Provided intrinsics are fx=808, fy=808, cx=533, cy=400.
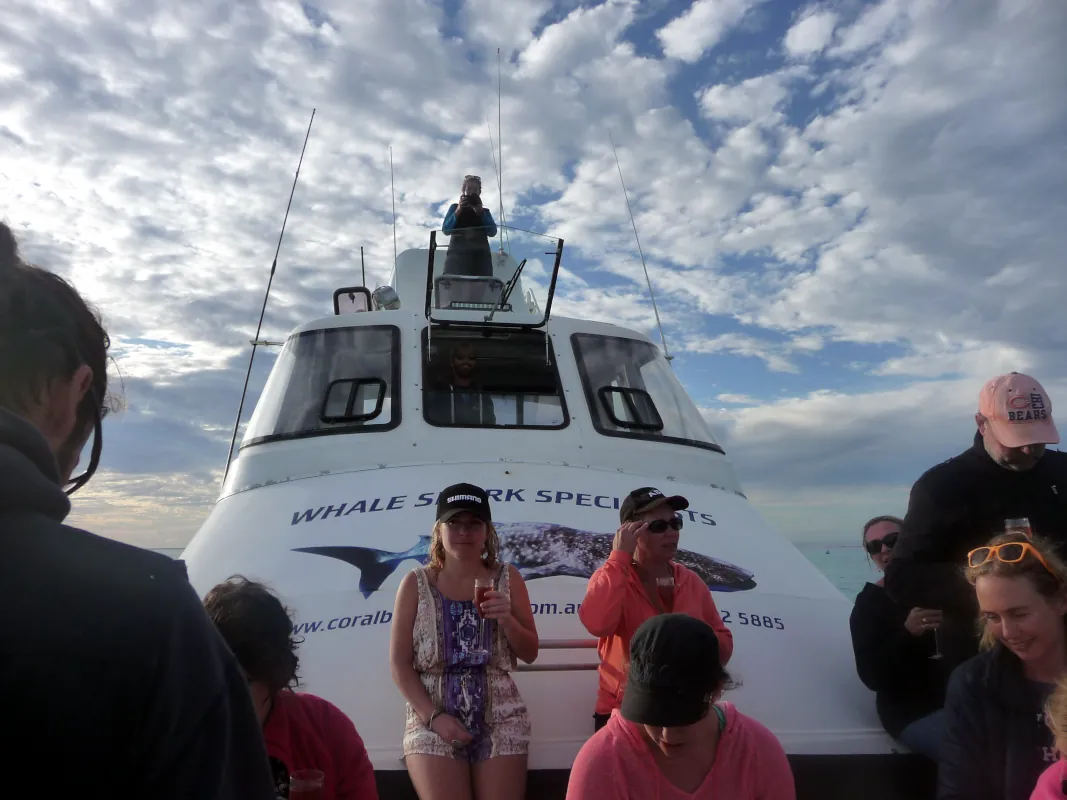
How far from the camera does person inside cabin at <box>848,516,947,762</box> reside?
2971 mm

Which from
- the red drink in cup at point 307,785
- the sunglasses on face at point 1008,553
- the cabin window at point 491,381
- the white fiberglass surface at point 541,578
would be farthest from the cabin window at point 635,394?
the red drink in cup at point 307,785

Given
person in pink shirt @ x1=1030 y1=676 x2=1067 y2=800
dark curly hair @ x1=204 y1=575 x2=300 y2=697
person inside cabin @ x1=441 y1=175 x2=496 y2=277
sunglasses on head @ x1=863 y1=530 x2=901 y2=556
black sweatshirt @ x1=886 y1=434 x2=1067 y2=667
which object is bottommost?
person in pink shirt @ x1=1030 y1=676 x2=1067 y2=800

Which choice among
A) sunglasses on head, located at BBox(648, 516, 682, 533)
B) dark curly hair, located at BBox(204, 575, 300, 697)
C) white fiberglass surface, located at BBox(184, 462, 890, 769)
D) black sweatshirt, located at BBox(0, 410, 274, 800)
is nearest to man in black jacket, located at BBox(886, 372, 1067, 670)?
white fiberglass surface, located at BBox(184, 462, 890, 769)

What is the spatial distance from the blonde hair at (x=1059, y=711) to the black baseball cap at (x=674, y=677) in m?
0.86

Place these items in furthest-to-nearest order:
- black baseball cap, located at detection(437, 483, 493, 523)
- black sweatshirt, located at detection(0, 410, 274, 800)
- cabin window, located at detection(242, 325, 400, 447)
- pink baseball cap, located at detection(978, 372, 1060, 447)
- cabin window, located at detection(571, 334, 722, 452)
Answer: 1. cabin window, located at detection(571, 334, 722, 452)
2. cabin window, located at detection(242, 325, 400, 447)
3. black baseball cap, located at detection(437, 483, 493, 523)
4. pink baseball cap, located at detection(978, 372, 1060, 447)
5. black sweatshirt, located at detection(0, 410, 274, 800)

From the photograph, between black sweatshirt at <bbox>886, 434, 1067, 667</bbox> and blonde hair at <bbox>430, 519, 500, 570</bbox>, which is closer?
black sweatshirt at <bbox>886, 434, 1067, 667</bbox>

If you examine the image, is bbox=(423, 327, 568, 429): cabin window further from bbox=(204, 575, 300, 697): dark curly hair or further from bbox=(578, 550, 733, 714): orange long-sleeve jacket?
bbox=(204, 575, 300, 697): dark curly hair

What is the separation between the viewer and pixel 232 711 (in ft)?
3.26

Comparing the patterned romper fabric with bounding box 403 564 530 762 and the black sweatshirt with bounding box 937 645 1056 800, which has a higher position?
the patterned romper fabric with bounding box 403 564 530 762

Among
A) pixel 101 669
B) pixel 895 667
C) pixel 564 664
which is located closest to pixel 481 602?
pixel 564 664

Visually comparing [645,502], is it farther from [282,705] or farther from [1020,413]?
[282,705]

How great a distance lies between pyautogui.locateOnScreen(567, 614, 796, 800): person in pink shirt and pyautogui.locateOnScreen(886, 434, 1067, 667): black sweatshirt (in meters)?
1.03

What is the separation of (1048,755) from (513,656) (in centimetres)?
170

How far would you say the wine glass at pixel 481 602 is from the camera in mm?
2959
